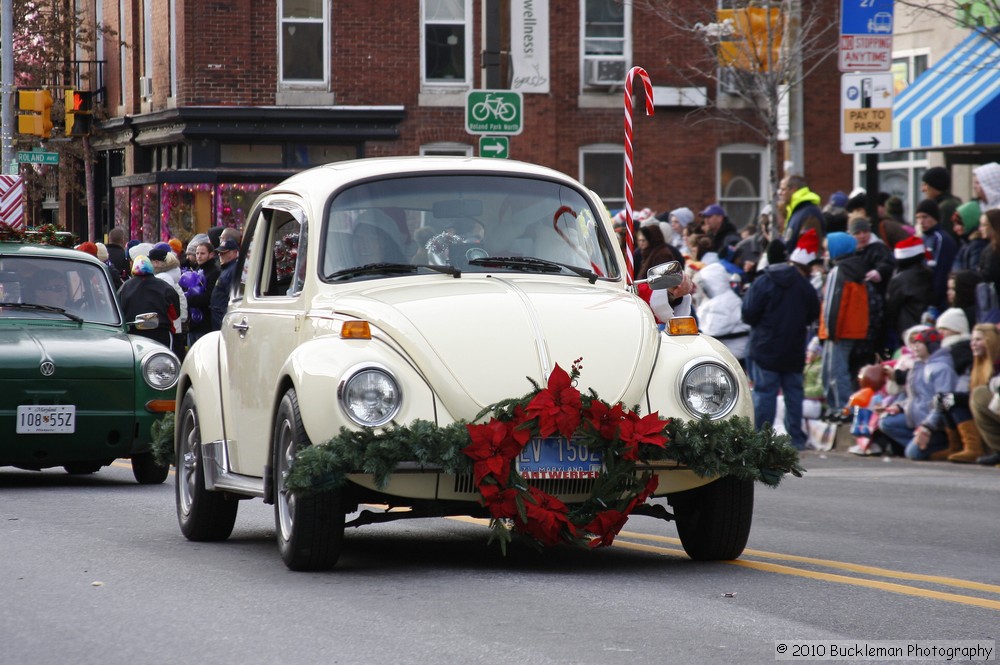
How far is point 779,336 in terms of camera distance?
16.9m

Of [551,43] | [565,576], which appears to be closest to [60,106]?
[551,43]

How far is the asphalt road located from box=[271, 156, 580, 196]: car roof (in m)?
1.86

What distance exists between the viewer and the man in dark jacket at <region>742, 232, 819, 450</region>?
17.0 meters

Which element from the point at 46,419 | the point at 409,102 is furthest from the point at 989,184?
the point at 409,102

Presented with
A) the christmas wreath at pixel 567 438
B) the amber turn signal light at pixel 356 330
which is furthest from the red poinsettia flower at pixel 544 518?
the amber turn signal light at pixel 356 330

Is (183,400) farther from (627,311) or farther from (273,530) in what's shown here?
(627,311)

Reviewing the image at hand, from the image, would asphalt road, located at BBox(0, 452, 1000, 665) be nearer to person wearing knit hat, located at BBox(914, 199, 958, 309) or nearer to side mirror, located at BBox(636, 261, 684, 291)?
side mirror, located at BBox(636, 261, 684, 291)

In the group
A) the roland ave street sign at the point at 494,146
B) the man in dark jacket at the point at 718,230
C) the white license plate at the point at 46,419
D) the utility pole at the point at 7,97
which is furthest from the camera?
the utility pole at the point at 7,97

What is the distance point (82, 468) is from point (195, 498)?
4966mm

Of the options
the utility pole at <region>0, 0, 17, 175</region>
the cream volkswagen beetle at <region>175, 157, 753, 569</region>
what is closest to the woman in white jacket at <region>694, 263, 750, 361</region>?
the cream volkswagen beetle at <region>175, 157, 753, 569</region>

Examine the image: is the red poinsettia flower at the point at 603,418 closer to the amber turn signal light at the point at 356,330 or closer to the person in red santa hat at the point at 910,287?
the amber turn signal light at the point at 356,330

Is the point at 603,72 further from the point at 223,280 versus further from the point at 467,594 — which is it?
the point at 467,594

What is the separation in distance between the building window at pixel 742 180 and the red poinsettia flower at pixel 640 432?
2836 cm

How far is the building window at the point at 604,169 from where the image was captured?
1391 inches
